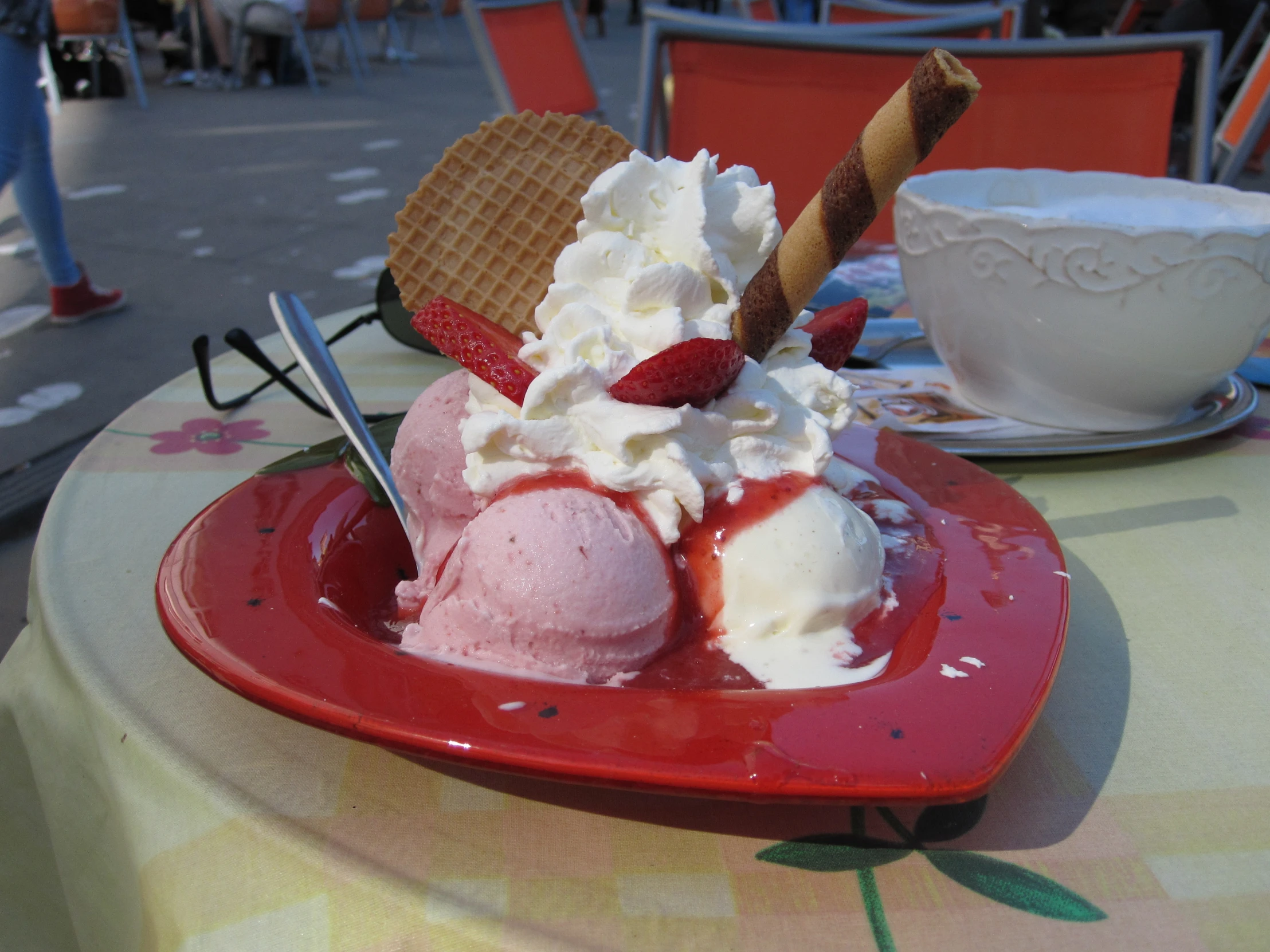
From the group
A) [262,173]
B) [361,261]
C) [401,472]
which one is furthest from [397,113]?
[401,472]

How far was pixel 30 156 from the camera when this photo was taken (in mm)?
2818

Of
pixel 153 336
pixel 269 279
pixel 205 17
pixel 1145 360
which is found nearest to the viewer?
pixel 1145 360

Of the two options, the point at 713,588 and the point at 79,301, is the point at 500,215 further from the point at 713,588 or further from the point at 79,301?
the point at 79,301

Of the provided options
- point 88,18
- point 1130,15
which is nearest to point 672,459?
point 1130,15

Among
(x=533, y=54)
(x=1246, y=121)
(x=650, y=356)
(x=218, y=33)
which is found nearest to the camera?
(x=650, y=356)

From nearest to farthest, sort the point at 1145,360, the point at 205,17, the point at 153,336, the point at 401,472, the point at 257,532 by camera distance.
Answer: the point at 257,532
the point at 401,472
the point at 1145,360
the point at 153,336
the point at 205,17

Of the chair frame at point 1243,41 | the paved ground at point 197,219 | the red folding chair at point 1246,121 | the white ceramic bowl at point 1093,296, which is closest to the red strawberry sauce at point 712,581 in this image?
the white ceramic bowl at point 1093,296

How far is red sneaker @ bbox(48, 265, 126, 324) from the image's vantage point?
11.2ft

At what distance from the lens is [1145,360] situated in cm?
100

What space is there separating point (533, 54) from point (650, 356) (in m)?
2.18

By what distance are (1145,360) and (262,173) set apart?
568cm

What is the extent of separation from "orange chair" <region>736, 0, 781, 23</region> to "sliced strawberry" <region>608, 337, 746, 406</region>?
3.49 meters

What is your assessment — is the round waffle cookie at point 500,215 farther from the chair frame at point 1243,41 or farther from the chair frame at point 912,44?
the chair frame at point 1243,41

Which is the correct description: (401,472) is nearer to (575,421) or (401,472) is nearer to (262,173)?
(575,421)
